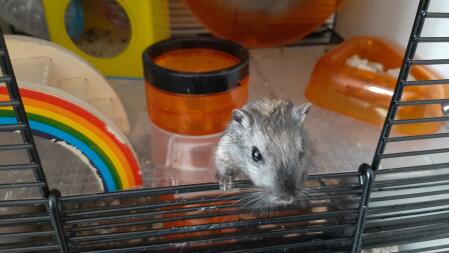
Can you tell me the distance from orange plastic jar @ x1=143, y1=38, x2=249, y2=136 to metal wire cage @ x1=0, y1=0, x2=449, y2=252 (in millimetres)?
316

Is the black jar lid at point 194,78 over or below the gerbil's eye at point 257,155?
over

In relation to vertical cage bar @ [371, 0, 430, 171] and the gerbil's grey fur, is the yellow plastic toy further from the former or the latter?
vertical cage bar @ [371, 0, 430, 171]

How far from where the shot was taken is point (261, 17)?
192 cm

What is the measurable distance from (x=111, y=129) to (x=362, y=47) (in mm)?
1370

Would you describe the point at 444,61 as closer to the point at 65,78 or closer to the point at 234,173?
the point at 234,173

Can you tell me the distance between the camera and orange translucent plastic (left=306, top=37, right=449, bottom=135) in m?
1.71

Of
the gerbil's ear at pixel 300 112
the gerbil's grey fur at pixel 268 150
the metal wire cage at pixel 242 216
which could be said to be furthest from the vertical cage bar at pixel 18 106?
the gerbil's ear at pixel 300 112

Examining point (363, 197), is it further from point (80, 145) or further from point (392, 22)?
point (392, 22)

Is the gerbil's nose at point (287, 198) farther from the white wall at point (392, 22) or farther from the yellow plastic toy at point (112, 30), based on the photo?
the yellow plastic toy at point (112, 30)

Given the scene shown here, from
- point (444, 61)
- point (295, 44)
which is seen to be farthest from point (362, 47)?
point (444, 61)

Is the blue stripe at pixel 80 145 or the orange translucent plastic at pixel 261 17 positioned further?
the orange translucent plastic at pixel 261 17

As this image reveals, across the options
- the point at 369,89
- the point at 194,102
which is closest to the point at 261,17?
the point at 369,89

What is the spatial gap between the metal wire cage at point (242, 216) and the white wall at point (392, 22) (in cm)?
68

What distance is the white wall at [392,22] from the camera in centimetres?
162
